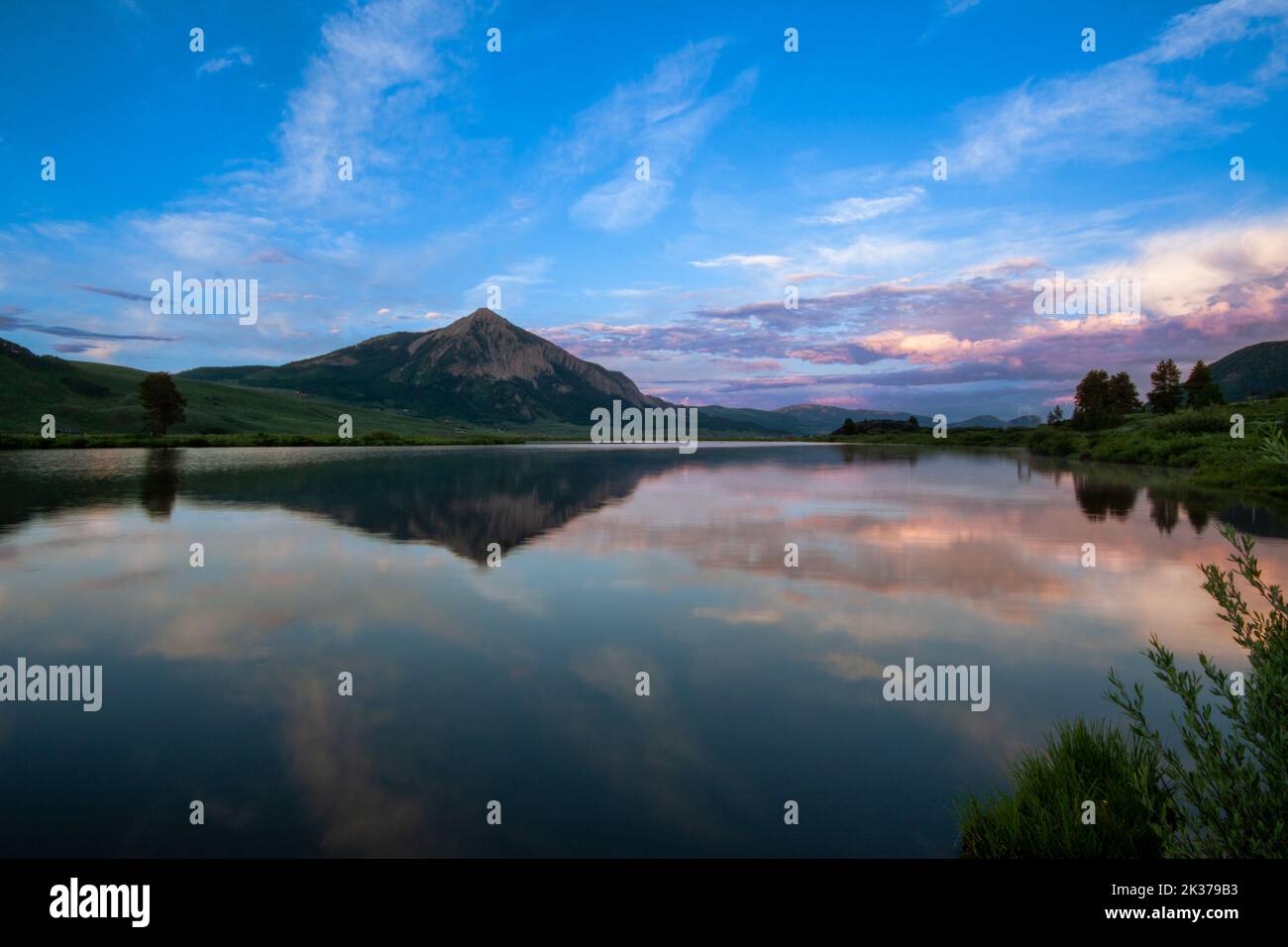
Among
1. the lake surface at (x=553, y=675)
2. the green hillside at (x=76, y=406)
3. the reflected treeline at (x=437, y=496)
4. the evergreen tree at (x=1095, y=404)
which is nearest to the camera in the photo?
the lake surface at (x=553, y=675)

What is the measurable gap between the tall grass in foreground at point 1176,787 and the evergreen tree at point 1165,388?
139 m

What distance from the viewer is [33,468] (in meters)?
49.9

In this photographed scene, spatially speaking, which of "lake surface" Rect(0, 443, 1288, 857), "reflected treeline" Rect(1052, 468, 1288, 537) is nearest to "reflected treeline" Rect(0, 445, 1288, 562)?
"reflected treeline" Rect(1052, 468, 1288, 537)

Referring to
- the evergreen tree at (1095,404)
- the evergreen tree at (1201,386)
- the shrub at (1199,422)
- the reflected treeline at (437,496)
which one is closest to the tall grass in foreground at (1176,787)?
the reflected treeline at (437,496)

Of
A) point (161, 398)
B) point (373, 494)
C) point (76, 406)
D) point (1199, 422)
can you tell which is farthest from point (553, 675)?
point (76, 406)

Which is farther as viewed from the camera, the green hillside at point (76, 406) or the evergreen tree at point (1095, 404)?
the green hillside at point (76, 406)

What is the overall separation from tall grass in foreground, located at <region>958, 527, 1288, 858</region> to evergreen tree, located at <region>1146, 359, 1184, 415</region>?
5468 inches

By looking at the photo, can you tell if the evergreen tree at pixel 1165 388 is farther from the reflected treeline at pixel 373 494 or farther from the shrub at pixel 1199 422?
the reflected treeline at pixel 373 494

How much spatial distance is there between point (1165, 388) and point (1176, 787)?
149m

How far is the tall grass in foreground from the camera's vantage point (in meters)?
4.00

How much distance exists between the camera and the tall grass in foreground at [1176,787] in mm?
3996

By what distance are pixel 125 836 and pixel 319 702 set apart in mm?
2710

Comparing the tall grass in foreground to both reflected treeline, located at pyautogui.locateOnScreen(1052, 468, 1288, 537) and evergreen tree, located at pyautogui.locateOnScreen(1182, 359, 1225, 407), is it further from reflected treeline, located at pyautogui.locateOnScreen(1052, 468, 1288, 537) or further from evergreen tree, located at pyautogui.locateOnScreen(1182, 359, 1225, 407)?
evergreen tree, located at pyautogui.locateOnScreen(1182, 359, 1225, 407)
